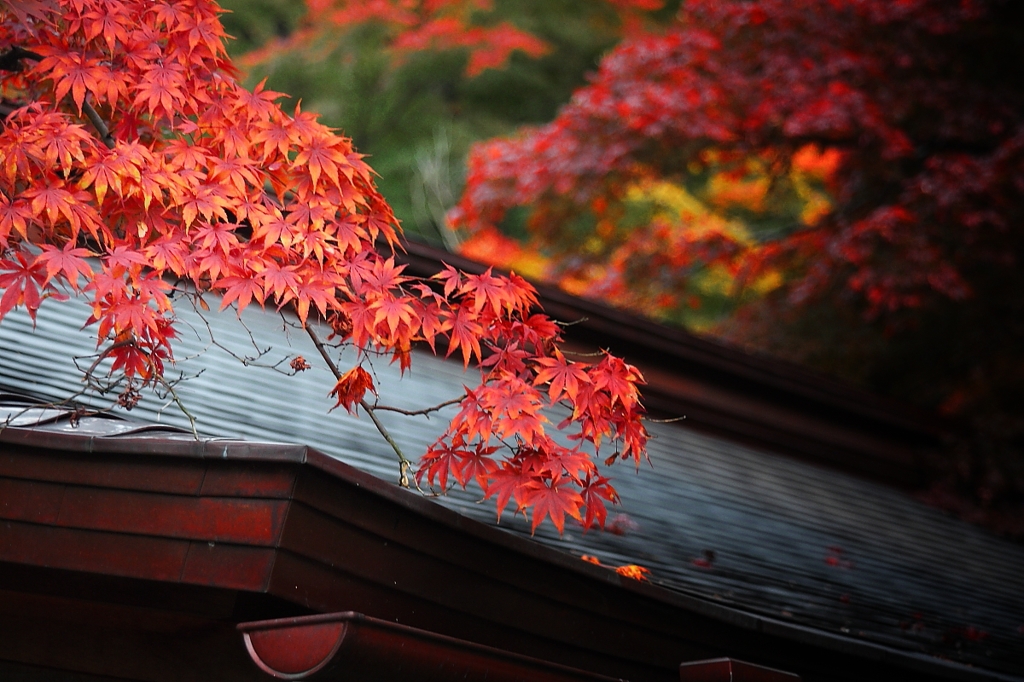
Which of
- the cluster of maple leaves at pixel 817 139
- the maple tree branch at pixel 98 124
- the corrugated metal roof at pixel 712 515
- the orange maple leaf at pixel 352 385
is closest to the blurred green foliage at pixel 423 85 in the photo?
the cluster of maple leaves at pixel 817 139

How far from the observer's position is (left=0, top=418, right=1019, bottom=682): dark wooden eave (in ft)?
7.58

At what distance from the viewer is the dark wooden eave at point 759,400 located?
715 centimetres

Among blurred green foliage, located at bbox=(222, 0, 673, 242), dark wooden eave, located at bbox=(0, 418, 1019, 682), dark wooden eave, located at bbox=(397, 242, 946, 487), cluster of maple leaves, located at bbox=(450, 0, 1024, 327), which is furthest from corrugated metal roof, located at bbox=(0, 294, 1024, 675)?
blurred green foliage, located at bbox=(222, 0, 673, 242)

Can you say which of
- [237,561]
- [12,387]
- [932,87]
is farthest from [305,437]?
[932,87]

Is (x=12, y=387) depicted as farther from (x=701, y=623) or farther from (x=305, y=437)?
(x=701, y=623)

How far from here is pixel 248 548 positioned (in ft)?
7.55

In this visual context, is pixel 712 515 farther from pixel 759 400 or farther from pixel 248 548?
pixel 248 548

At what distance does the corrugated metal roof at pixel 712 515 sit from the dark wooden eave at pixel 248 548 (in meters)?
0.62

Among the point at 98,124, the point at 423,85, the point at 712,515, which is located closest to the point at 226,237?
the point at 98,124

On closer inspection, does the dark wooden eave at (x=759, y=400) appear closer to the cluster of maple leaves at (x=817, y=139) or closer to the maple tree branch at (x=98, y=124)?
the cluster of maple leaves at (x=817, y=139)

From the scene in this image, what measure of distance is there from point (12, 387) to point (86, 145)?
0.96m

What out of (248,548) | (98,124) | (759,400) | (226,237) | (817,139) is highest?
(817,139)

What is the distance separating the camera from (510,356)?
2910 mm

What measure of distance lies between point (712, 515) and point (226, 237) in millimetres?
3771
